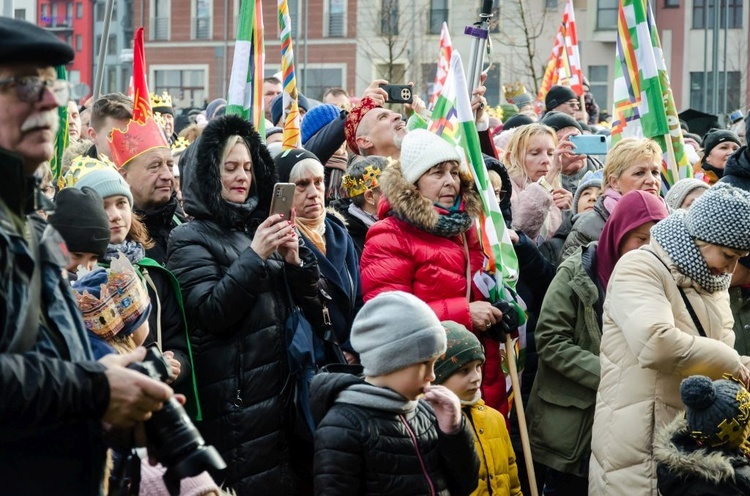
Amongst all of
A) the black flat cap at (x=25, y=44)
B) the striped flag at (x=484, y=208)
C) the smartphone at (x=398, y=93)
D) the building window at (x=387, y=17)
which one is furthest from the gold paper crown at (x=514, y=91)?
the building window at (x=387, y=17)

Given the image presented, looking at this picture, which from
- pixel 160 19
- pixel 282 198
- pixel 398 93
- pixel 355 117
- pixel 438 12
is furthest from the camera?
pixel 160 19

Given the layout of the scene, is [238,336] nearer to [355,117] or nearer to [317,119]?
[355,117]

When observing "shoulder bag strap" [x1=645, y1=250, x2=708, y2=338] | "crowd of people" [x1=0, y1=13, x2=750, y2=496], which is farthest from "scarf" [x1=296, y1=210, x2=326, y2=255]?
"shoulder bag strap" [x1=645, y1=250, x2=708, y2=338]

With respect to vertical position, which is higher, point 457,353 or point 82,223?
point 82,223

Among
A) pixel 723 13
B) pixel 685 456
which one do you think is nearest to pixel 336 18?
pixel 723 13

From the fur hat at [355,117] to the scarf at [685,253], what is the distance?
265 centimetres

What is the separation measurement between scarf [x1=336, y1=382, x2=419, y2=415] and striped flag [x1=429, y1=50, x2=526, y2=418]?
1.87 meters

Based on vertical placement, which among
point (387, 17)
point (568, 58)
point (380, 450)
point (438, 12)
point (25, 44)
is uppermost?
point (438, 12)

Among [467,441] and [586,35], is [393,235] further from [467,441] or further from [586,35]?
[586,35]

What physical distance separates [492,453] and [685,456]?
2.65ft

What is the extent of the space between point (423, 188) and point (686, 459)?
1910mm

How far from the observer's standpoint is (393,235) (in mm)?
6379

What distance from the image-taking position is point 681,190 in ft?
25.5

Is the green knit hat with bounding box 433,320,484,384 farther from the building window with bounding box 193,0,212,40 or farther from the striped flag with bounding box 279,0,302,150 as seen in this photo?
the building window with bounding box 193,0,212,40
